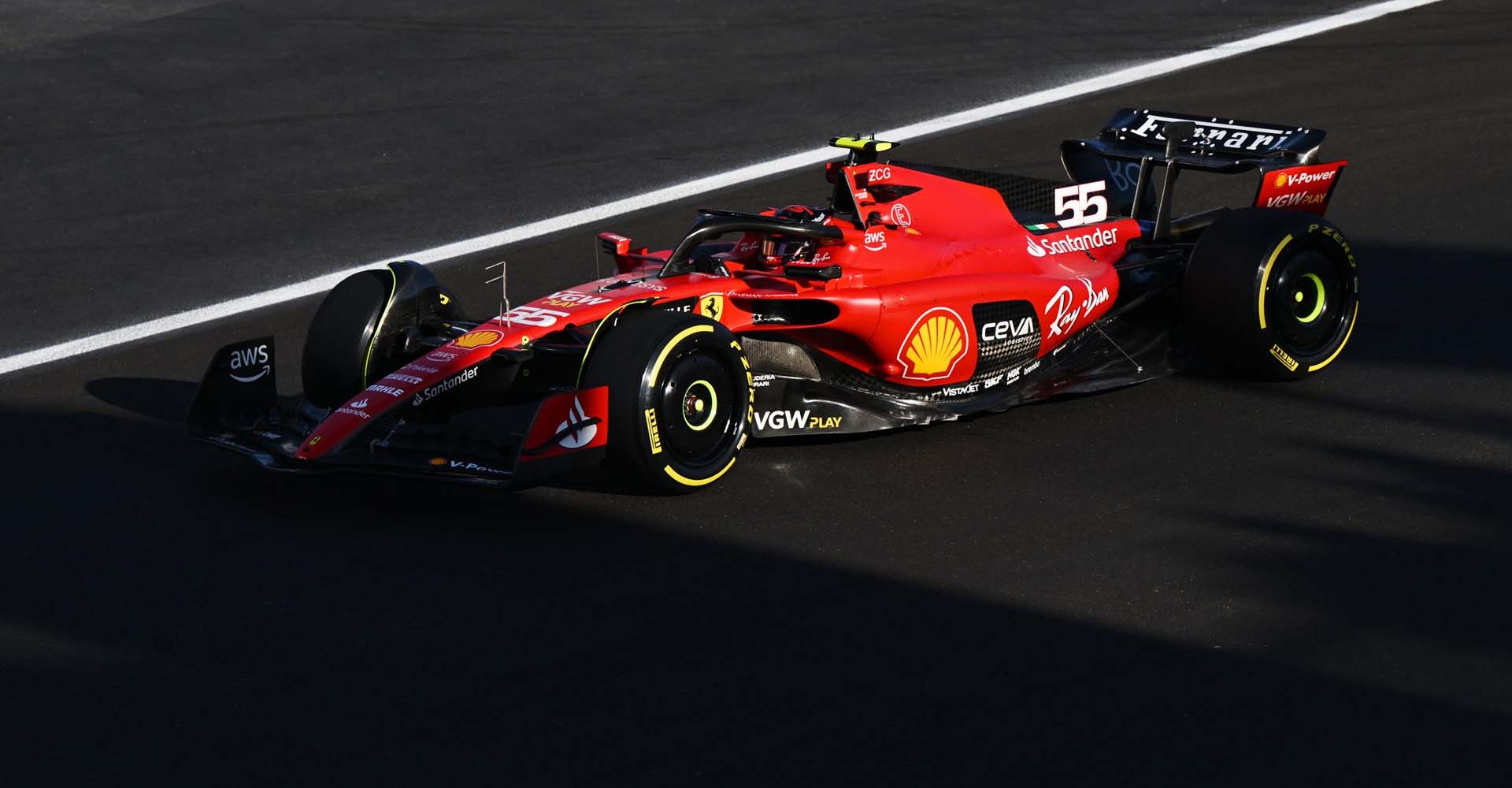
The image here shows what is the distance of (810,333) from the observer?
8125mm

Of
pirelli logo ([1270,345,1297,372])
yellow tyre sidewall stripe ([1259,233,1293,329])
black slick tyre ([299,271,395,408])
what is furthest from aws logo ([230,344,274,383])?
pirelli logo ([1270,345,1297,372])

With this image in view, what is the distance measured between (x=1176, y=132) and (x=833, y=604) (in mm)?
4338

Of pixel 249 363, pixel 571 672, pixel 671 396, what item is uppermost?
pixel 249 363

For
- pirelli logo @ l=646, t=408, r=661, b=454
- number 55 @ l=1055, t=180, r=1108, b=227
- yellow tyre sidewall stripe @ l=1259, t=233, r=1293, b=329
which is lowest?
pirelli logo @ l=646, t=408, r=661, b=454

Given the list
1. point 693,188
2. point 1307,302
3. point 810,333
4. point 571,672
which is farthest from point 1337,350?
point 693,188

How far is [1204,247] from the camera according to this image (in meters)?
8.66

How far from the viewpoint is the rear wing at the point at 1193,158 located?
31.2 ft

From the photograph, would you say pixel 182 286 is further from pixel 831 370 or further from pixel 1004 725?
pixel 1004 725

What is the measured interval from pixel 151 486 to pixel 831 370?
288cm

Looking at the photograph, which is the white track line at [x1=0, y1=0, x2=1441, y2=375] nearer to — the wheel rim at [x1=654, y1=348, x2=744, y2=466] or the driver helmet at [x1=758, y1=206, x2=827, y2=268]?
the driver helmet at [x1=758, y1=206, x2=827, y2=268]

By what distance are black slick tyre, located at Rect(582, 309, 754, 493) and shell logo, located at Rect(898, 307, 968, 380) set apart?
2.72 ft

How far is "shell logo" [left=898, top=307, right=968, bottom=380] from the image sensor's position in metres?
8.18

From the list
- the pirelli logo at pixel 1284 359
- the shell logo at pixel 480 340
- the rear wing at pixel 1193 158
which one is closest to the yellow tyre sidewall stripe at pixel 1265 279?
the pirelli logo at pixel 1284 359

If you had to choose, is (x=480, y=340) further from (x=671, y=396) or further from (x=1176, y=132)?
(x=1176, y=132)
